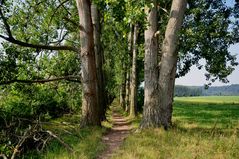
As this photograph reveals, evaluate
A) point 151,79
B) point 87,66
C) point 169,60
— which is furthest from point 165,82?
point 87,66

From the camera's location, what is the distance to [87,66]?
57.7 feet

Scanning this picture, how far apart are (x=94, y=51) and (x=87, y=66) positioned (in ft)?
Answer: 3.30

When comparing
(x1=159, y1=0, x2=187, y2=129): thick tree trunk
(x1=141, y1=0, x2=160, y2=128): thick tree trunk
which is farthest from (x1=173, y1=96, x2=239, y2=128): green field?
(x1=141, y1=0, x2=160, y2=128): thick tree trunk

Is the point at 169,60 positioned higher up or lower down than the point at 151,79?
higher up

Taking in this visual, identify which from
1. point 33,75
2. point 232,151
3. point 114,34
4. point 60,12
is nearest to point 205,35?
point 60,12

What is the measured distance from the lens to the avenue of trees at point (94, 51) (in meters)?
15.5

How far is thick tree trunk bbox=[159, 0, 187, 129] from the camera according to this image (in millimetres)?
15477

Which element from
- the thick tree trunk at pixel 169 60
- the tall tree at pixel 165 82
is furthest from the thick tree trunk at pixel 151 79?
the thick tree trunk at pixel 169 60

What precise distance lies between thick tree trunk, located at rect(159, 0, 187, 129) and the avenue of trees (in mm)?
42

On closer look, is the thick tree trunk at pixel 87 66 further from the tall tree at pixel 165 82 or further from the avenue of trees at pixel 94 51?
the tall tree at pixel 165 82

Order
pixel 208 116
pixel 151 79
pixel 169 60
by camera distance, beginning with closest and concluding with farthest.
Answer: pixel 169 60 → pixel 151 79 → pixel 208 116

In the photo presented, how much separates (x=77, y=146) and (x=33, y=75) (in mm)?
11247

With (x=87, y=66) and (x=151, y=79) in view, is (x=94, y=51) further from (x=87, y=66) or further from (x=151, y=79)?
(x=151, y=79)

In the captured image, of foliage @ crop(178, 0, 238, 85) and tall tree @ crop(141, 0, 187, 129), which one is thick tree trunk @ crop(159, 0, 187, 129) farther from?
foliage @ crop(178, 0, 238, 85)
